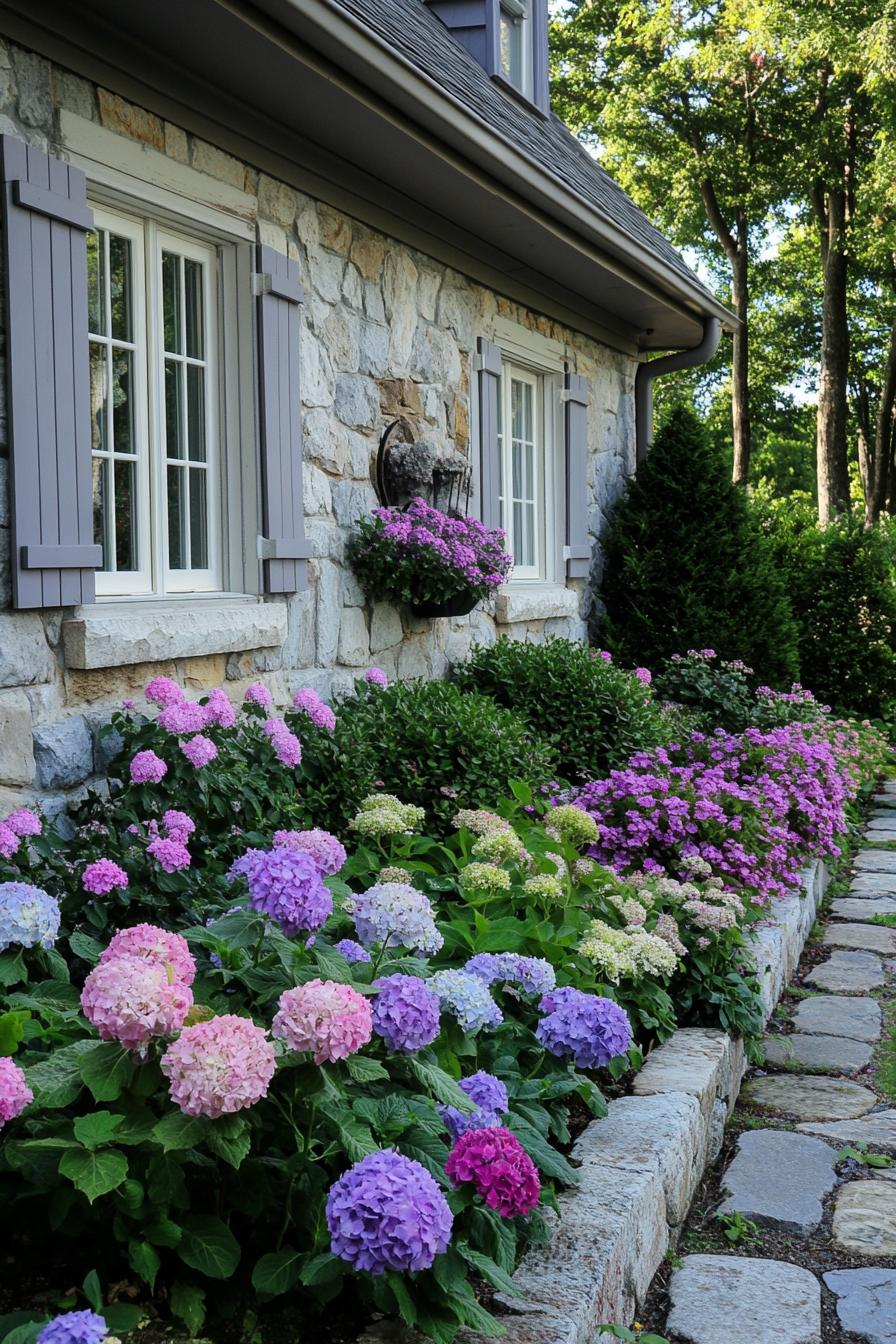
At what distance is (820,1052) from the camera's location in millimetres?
4035

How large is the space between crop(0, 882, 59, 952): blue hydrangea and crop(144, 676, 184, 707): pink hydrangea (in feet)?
4.73

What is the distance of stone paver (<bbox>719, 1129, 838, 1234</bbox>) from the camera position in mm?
2938

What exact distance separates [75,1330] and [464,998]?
927 millimetres

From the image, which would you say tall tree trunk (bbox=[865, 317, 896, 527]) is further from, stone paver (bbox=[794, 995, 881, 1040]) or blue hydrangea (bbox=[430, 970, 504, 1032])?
blue hydrangea (bbox=[430, 970, 504, 1032])

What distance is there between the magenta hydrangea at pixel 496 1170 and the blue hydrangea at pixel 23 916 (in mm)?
843

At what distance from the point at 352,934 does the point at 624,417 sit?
22.8ft

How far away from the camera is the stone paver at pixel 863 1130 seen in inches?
132

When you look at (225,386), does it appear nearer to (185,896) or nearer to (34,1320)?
(185,896)

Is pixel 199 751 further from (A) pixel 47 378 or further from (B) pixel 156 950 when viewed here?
(B) pixel 156 950

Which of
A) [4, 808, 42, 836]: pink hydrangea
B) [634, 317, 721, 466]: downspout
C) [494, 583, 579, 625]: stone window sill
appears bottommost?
[4, 808, 42, 836]: pink hydrangea

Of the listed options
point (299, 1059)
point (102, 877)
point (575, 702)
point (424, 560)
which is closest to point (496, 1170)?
point (299, 1059)

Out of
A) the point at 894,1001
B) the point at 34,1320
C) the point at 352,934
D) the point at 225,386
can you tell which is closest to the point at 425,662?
the point at 225,386

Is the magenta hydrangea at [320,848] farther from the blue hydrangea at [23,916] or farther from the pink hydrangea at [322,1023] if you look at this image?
the pink hydrangea at [322,1023]

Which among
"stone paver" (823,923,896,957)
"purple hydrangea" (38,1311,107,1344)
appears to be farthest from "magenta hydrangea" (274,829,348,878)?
"stone paver" (823,923,896,957)
